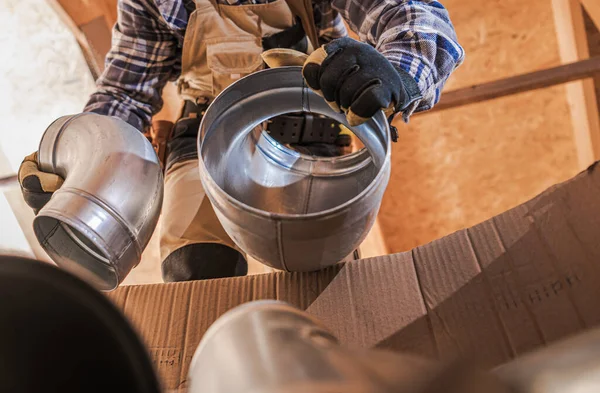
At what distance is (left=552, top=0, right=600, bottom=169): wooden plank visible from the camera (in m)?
1.47

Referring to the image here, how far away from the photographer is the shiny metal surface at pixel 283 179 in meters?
0.56

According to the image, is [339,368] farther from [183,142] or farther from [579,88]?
[579,88]

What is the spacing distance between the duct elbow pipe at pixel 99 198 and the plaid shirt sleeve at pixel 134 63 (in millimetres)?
238

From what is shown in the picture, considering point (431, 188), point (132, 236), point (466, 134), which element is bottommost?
point (431, 188)

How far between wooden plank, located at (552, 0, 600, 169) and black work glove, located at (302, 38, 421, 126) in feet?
3.55

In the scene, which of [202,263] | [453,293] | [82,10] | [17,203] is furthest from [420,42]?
[17,203]

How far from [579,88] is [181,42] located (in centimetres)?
116

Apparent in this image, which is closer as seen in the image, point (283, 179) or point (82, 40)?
point (283, 179)

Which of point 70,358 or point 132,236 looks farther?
point 132,236

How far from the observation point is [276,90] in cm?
69

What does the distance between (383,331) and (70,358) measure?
0.37m

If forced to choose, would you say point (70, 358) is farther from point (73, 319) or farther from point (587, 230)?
point (587, 230)

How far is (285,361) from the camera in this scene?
13.0 inches

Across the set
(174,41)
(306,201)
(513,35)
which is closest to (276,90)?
(306,201)
